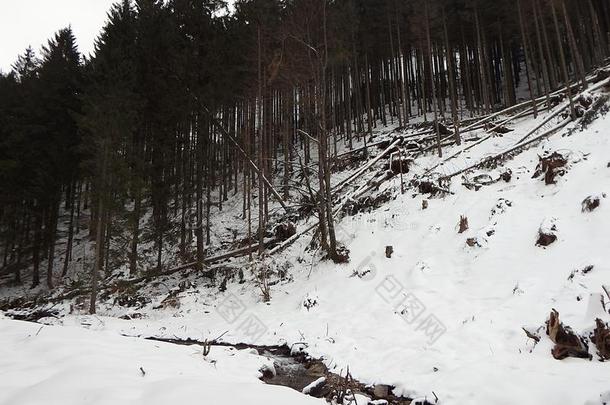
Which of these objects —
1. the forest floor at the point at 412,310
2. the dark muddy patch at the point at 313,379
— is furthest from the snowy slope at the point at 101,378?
the dark muddy patch at the point at 313,379

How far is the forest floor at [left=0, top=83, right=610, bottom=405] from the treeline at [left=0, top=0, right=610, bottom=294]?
226 cm

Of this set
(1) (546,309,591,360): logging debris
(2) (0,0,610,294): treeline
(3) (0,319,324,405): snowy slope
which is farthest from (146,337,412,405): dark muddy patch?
(2) (0,0,610,294): treeline

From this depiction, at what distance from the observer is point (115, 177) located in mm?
15766

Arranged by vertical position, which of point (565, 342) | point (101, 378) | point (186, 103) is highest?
point (186, 103)

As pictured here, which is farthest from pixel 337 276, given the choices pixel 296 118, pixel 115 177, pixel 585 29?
pixel 585 29

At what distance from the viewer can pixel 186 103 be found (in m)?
17.8

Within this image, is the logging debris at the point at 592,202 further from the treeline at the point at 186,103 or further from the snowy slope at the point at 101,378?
the snowy slope at the point at 101,378

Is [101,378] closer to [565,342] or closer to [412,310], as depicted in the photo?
[565,342]

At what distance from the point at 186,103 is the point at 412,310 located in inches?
579

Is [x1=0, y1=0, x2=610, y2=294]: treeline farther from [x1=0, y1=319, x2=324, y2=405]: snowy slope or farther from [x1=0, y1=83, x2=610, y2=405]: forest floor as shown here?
[x1=0, y1=319, x2=324, y2=405]: snowy slope

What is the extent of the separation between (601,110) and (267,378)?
49.9 ft

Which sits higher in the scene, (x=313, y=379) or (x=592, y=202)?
(x=592, y=202)

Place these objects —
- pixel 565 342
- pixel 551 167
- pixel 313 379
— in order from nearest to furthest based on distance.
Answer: pixel 565 342
pixel 313 379
pixel 551 167

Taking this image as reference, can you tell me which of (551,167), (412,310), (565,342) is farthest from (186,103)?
(565,342)
